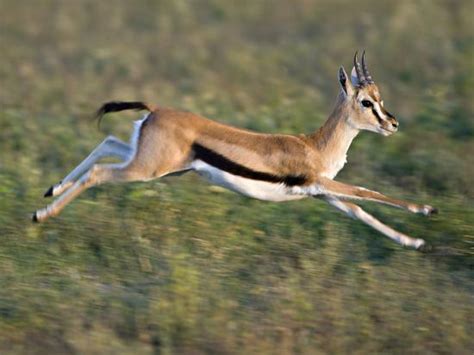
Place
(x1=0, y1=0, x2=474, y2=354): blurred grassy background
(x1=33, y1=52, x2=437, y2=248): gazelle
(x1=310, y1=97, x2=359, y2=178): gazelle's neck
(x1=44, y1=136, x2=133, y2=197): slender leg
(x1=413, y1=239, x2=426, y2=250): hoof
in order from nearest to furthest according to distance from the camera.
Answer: (x1=0, y1=0, x2=474, y2=354): blurred grassy background < (x1=33, y1=52, x2=437, y2=248): gazelle < (x1=413, y1=239, x2=426, y2=250): hoof < (x1=310, y1=97, x2=359, y2=178): gazelle's neck < (x1=44, y1=136, x2=133, y2=197): slender leg

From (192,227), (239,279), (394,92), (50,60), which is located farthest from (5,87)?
(239,279)

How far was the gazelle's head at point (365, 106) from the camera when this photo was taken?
7277 mm

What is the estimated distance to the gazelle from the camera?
683 cm

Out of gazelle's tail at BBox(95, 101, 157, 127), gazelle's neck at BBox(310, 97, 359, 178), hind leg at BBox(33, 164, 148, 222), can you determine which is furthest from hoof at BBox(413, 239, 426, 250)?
gazelle's tail at BBox(95, 101, 157, 127)

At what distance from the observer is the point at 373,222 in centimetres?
708

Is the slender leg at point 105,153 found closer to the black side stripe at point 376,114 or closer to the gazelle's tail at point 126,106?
the gazelle's tail at point 126,106

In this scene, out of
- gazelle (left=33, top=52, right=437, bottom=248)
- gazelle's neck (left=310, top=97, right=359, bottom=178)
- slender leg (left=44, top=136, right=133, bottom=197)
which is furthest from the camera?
slender leg (left=44, top=136, right=133, bottom=197)

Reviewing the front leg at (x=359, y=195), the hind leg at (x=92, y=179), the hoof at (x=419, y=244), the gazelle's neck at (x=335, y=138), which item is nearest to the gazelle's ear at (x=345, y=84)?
the gazelle's neck at (x=335, y=138)

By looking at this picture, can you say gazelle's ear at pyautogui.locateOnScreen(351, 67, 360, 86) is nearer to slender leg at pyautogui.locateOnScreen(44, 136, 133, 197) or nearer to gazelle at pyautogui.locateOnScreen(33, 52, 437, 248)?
gazelle at pyautogui.locateOnScreen(33, 52, 437, 248)

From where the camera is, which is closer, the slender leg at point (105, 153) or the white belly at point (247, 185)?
the white belly at point (247, 185)

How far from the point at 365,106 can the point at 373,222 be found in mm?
844

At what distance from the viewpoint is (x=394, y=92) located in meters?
12.1

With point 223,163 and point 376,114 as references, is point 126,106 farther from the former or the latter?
point 376,114

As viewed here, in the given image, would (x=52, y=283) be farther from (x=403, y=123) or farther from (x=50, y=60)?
(x=50, y=60)
